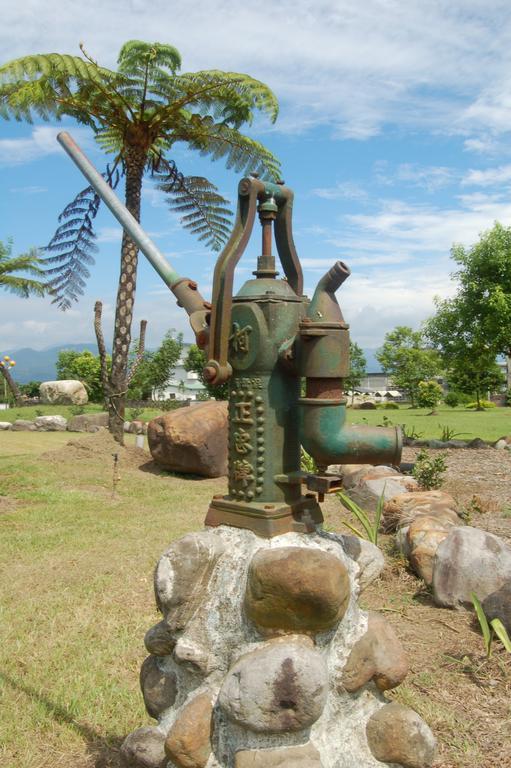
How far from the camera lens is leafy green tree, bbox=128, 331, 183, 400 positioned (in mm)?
27156

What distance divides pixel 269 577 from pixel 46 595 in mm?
3385

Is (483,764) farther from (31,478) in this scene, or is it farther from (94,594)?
(31,478)

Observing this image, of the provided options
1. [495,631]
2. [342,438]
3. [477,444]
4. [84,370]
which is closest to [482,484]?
[477,444]

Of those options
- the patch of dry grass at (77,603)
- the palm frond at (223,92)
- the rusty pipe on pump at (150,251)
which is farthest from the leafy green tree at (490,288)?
the rusty pipe on pump at (150,251)

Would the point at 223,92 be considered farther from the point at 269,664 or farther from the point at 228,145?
the point at 269,664

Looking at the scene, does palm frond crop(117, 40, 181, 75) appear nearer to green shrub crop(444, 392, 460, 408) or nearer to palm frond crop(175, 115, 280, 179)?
palm frond crop(175, 115, 280, 179)

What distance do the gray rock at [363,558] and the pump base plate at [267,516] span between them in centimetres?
17

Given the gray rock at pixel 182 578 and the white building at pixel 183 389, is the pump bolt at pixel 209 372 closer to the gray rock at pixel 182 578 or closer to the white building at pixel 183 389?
the gray rock at pixel 182 578

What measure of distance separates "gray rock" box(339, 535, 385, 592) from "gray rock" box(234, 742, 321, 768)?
64 cm

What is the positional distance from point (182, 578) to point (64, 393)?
25.7 meters

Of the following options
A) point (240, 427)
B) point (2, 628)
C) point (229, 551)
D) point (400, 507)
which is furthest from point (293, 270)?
point (400, 507)

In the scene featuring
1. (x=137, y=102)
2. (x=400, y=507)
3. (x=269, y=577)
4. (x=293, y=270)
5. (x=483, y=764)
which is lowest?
(x=483, y=764)

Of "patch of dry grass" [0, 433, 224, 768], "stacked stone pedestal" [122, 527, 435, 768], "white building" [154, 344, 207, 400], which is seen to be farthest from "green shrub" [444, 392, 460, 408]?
"stacked stone pedestal" [122, 527, 435, 768]

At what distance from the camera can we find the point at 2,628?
4316mm
